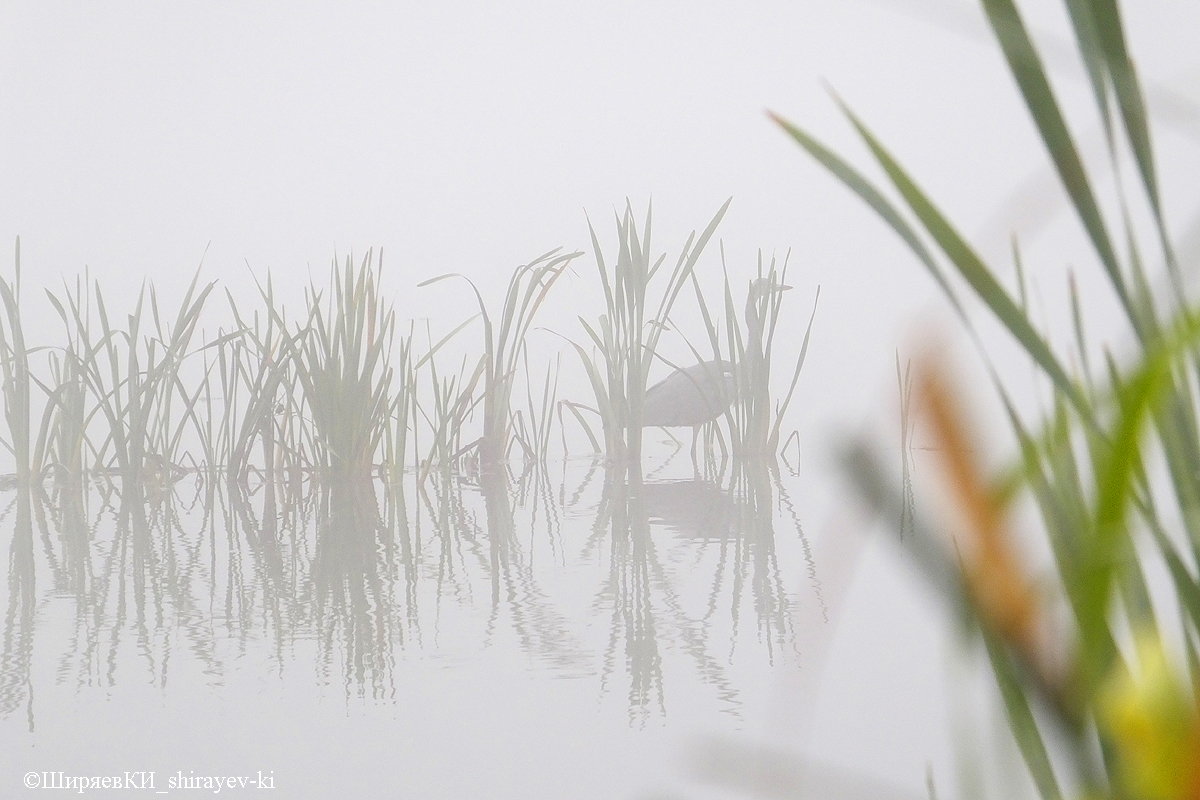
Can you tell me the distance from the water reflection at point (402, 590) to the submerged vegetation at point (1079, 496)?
611 mm

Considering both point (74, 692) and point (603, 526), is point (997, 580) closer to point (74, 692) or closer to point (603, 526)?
point (74, 692)

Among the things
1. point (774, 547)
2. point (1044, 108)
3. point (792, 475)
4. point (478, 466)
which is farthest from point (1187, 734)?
point (478, 466)

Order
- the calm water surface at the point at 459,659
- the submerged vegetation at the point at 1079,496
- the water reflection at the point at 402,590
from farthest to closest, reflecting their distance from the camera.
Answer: the water reflection at the point at 402,590
the calm water surface at the point at 459,659
the submerged vegetation at the point at 1079,496

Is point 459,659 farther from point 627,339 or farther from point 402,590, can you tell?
point 627,339

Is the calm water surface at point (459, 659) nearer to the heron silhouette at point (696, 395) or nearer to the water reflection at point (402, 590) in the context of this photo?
the water reflection at point (402, 590)

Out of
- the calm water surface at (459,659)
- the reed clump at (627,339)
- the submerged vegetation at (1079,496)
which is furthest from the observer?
the reed clump at (627,339)

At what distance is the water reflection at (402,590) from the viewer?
98cm

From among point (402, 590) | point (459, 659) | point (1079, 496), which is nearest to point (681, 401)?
point (402, 590)

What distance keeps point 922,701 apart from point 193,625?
2.47ft

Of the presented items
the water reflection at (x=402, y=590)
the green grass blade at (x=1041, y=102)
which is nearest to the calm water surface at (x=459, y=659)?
the water reflection at (x=402, y=590)

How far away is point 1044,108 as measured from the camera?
204 millimetres

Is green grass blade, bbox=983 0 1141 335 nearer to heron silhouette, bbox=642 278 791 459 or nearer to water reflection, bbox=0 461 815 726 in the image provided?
water reflection, bbox=0 461 815 726

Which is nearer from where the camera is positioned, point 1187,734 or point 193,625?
point 1187,734

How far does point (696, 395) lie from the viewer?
3.14 m
